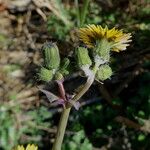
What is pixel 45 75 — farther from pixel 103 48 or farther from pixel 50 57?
pixel 103 48

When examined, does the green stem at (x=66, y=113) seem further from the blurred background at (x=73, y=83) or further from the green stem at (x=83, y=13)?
the green stem at (x=83, y=13)

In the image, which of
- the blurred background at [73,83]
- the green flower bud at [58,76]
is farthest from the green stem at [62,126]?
the blurred background at [73,83]

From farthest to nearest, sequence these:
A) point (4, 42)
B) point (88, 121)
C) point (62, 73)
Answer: point (4, 42) < point (88, 121) < point (62, 73)

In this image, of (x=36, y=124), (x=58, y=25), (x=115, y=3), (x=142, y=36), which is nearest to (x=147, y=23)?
(x=142, y=36)

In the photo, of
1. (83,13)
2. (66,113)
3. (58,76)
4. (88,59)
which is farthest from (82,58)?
(83,13)

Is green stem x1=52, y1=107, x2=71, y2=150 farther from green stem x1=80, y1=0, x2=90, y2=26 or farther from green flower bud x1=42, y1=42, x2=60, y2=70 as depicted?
green stem x1=80, y1=0, x2=90, y2=26

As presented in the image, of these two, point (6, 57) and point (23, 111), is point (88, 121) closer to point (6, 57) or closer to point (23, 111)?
point (23, 111)
